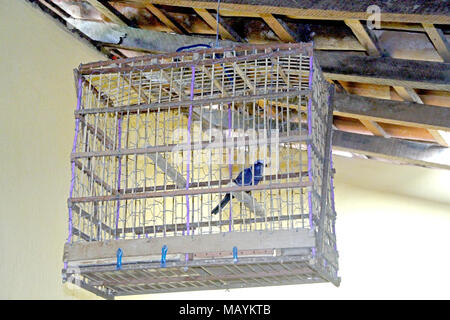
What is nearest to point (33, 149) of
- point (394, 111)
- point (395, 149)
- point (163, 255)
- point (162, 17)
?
point (162, 17)

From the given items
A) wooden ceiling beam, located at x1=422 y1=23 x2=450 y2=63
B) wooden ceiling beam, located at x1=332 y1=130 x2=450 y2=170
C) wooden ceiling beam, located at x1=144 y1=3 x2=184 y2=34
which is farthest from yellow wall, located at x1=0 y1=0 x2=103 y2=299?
wooden ceiling beam, located at x1=422 y1=23 x2=450 y2=63

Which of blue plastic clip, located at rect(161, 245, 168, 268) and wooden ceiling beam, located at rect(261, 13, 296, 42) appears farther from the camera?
wooden ceiling beam, located at rect(261, 13, 296, 42)

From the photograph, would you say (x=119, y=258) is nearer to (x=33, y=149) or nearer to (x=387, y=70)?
(x=33, y=149)

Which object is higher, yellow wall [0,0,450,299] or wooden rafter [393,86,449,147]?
wooden rafter [393,86,449,147]

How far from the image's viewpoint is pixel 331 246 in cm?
306

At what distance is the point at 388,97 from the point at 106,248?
Result: 255 cm

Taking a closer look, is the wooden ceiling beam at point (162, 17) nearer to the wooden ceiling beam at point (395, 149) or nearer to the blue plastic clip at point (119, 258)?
the wooden ceiling beam at point (395, 149)

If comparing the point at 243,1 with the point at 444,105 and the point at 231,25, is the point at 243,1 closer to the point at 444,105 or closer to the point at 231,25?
the point at 231,25

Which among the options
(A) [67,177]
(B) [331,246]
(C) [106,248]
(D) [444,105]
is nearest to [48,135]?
(A) [67,177]

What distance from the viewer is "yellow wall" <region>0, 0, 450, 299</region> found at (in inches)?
156

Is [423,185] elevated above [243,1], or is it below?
below

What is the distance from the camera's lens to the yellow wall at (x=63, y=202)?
3.96 metres

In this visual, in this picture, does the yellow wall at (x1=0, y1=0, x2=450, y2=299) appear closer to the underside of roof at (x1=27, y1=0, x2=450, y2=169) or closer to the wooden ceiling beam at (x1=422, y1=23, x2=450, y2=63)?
the underside of roof at (x1=27, y1=0, x2=450, y2=169)

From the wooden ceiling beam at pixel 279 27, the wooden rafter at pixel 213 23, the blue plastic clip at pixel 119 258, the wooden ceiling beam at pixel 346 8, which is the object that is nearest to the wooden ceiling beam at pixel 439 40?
the wooden ceiling beam at pixel 346 8
